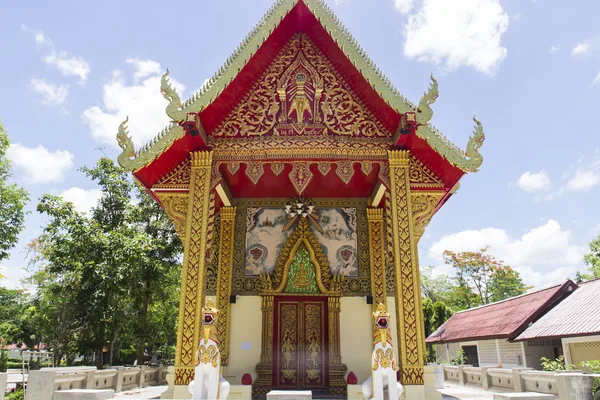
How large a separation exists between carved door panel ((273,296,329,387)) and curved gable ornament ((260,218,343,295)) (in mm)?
239

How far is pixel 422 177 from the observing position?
22.1 ft

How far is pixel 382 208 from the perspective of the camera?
323 inches

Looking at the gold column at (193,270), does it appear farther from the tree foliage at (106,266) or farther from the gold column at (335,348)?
→ the tree foliage at (106,266)

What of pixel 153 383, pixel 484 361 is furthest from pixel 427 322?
pixel 153 383

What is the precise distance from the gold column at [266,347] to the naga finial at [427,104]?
4.12 metres

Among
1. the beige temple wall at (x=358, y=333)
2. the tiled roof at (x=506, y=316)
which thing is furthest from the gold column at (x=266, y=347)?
the tiled roof at (x=506, y=316)

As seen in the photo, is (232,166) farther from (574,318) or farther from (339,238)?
(574,318)

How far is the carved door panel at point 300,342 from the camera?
741 centimetres

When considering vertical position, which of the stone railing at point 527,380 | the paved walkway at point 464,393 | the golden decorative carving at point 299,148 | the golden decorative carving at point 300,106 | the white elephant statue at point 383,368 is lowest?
the paved walkway at point 464,393

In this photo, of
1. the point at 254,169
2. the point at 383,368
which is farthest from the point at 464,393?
the point at 254,169

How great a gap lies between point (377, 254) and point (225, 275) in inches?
110

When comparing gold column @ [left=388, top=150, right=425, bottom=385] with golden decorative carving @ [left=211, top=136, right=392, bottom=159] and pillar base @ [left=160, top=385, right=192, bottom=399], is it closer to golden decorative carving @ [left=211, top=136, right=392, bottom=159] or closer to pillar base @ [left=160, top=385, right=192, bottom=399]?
golden decorative carving @ [left=211, top=136, right=392, bottom=159]

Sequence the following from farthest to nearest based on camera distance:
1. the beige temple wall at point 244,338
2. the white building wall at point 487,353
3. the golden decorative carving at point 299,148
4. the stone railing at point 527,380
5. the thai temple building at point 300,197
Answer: the white building wall at point 487,353
the beige temple wall at point 244,338
the golden decorative carving at point 299,148
the thai temple building at point 300,197
the stone railing at point 527,380

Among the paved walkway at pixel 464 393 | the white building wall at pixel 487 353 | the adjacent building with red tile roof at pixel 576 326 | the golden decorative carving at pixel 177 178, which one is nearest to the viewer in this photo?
the golden decorative carving at pixel 177 178
